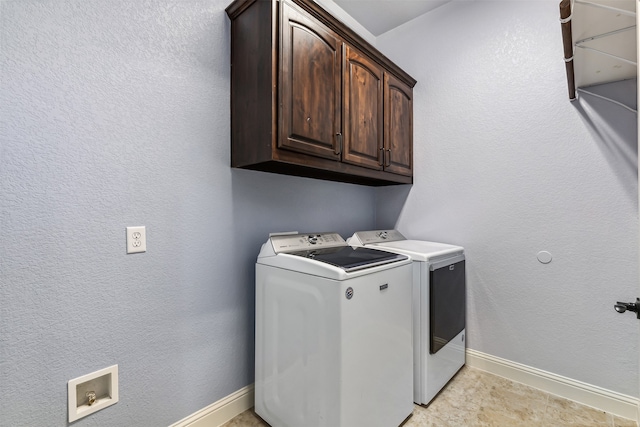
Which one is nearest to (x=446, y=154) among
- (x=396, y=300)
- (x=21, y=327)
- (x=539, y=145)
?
(x=539, y=145)

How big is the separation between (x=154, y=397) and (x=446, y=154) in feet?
7.66

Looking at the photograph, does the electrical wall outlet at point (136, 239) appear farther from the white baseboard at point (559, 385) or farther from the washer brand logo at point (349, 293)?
the white baseboard at point (559, 385)

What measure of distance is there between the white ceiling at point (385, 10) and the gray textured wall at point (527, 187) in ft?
0.27

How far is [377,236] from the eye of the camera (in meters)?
2.08

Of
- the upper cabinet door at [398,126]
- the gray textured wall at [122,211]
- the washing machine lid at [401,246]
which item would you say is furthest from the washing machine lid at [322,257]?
the upper cabinet door at [398,126]

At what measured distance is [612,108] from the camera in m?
1.59

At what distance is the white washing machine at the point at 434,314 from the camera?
1.65 meters

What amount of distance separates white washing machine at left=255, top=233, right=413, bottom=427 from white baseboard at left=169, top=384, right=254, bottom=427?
0.36 feet

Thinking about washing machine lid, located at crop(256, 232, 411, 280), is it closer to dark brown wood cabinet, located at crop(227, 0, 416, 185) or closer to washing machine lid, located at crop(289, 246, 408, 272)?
washing machine lid, located at crop(289, 246, 408, 272)

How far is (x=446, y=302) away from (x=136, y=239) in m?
1.74

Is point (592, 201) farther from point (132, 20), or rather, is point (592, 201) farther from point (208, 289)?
point (132, 20)

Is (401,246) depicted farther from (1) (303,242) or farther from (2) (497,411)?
(2) (497,411)

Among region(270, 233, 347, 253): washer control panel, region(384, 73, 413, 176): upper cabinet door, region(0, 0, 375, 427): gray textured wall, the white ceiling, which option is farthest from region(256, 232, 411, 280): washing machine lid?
the white ceiling

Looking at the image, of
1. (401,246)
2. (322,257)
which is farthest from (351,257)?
(401,246)
